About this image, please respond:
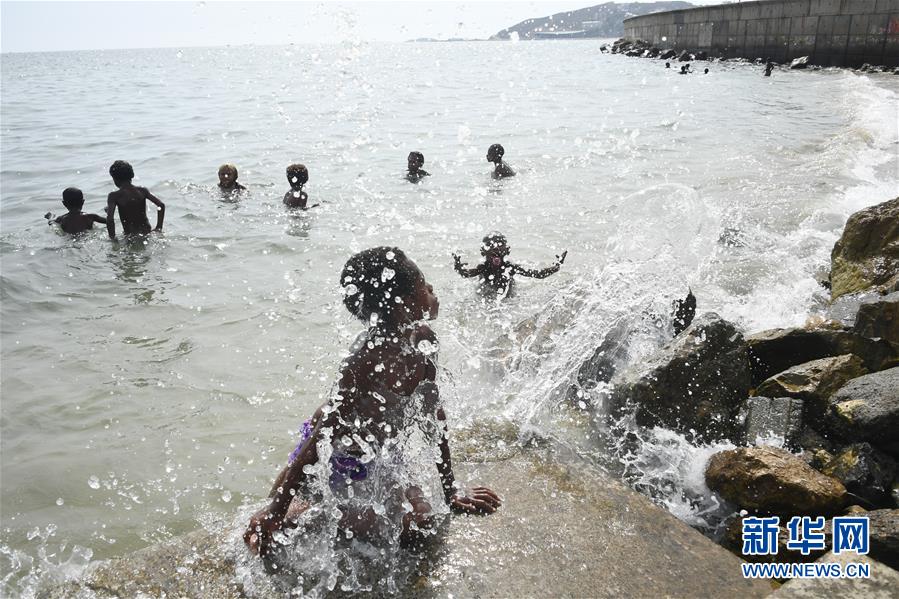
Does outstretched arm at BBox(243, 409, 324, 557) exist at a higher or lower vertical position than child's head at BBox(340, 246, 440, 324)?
lower

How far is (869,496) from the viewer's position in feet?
8.34

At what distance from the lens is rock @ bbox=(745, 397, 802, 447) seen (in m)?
2.99

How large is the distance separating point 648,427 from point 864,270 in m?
2.62

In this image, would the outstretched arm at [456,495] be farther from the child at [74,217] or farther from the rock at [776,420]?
the child at [74,217]

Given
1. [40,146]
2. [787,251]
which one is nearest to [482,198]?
[787,251]

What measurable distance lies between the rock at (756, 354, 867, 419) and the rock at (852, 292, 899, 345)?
0.27 m

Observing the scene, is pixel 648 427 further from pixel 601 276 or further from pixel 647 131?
pixel 647 131

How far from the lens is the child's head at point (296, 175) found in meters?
9.54

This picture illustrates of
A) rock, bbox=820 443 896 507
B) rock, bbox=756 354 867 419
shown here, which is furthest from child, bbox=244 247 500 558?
rock, bbox=756 354 867 419

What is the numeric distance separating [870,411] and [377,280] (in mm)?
2326

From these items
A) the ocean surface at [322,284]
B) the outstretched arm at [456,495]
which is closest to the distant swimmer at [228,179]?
the ocean surface at [322,284]

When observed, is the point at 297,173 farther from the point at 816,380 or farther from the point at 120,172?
the point at 816,380

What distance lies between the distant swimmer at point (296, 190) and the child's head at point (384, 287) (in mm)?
7280

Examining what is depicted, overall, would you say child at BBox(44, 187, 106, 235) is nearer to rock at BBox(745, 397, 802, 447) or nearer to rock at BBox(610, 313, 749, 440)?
rock at BBox(610, 313, 749, 440)
